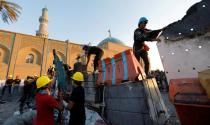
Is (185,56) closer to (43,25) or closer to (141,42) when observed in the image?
(141,42)

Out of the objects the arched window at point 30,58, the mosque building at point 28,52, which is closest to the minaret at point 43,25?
the mosque building at point 28,52

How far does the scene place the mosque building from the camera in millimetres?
31109

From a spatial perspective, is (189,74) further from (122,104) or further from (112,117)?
(112,117)

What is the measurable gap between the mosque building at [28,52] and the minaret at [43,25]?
65.6 feet

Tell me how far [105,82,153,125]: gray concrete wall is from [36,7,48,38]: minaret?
52.9m

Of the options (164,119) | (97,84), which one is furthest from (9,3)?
(164,119)

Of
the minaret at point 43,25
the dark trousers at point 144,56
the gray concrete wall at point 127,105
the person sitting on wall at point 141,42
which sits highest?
the minaret at point 43,25

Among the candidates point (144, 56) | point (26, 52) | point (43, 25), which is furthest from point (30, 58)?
point (144, 56)

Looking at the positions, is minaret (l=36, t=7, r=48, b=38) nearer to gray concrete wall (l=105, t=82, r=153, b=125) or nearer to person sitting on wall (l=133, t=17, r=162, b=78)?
person sitting on wall (l=133, t=17, r=162, b=78)

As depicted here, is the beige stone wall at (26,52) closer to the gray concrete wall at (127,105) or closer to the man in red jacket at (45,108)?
the gray concrete wall at (127,105)

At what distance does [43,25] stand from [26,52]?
23.4m

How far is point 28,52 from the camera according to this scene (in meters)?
33.6

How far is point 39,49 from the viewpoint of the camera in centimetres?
3412

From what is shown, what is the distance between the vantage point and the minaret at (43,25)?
2115 inches
